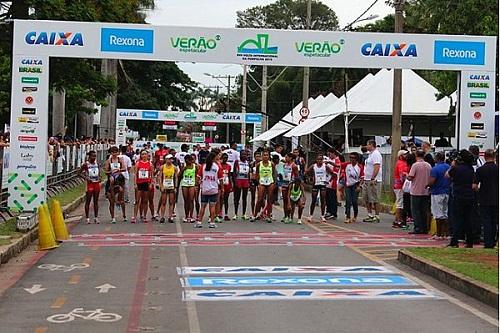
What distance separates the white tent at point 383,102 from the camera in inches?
1451

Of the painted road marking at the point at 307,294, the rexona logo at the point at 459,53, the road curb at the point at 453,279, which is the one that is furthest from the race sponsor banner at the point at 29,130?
the rexona logo at the point at 459,53

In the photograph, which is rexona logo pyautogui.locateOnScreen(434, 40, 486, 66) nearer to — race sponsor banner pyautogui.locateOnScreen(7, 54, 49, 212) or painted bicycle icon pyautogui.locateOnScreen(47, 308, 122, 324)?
race sponsor banner pyautogui.locateOnScreen(7, 54, 49, 212)

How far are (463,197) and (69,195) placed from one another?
16401mm

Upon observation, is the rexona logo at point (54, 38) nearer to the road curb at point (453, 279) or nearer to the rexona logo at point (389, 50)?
the rexona logo at point (389, 50)

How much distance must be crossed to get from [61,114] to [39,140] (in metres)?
20.1

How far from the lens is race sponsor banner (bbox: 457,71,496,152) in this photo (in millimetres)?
19953

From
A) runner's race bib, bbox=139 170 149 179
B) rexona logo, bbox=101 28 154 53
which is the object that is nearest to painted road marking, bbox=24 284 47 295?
rexona logo, bbox=101 28 154 53

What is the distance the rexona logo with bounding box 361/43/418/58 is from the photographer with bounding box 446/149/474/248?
497 centimetres

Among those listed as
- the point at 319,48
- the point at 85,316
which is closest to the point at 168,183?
the point at 319,48

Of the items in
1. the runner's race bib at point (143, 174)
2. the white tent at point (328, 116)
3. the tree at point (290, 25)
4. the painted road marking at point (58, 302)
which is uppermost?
the tree at point (290, 25)

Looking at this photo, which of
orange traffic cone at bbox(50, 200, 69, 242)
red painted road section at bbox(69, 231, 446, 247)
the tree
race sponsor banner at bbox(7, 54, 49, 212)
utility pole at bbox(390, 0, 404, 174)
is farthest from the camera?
the tree

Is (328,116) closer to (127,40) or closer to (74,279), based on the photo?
(127,40)

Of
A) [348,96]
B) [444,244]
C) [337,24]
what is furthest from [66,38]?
[337,24]

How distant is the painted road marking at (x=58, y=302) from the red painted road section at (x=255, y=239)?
17.8 ft
